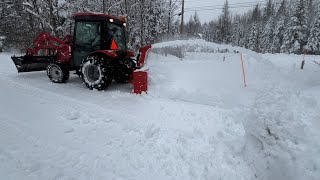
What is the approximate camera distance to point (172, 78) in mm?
9047

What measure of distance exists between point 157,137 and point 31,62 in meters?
7.06

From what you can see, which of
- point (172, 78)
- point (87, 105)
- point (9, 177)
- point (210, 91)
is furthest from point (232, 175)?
point (172, 78)

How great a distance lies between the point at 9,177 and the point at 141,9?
84.5 feet

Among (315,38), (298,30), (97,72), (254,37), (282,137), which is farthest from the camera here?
(254,37)

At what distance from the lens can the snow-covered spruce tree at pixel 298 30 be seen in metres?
42.5

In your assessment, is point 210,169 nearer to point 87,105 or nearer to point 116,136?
point 116,136

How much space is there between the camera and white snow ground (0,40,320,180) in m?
3.69

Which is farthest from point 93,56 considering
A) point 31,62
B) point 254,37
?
point 254,37

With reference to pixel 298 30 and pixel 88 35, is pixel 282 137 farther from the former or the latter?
pixel 298 30

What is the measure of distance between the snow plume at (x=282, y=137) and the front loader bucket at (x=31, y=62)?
7921 millimetres

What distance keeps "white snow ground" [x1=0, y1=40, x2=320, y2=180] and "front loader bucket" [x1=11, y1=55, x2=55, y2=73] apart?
2.45 m

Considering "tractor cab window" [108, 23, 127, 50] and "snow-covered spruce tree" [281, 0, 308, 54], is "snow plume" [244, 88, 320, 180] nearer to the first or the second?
"tractor cab window" [108, 23, 127, 50]

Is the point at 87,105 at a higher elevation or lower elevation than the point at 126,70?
lower

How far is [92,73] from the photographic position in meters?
8.48
